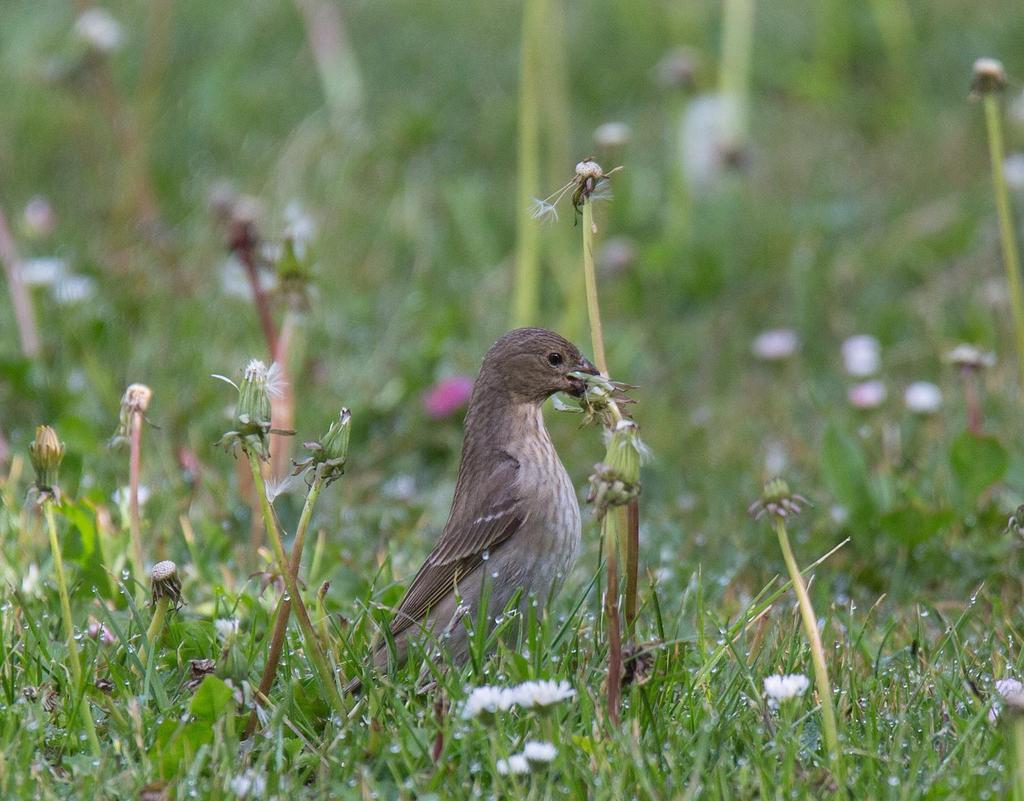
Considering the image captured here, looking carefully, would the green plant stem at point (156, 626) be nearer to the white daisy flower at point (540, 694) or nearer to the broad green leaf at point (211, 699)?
the broad green leaf at point (211, 699)

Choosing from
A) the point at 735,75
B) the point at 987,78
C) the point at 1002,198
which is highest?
the point at 735,75

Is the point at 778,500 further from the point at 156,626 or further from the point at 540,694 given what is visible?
the point at 156,626

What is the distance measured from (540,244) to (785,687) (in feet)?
12.2

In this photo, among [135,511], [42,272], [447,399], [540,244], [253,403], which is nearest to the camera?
[253,403]

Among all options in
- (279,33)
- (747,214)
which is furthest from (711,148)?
(279,33)

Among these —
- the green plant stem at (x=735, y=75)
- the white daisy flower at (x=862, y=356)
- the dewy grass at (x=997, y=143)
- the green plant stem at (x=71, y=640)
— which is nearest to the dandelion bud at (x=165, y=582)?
the green plant stem at (x=71, y=640)

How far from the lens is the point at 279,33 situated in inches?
334

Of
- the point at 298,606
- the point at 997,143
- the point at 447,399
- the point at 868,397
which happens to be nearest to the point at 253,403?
the point at 298,606

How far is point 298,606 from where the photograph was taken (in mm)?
2869

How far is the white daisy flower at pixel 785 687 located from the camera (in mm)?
2826

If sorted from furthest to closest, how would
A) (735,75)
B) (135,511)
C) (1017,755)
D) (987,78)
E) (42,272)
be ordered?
(735,75) → (42,272) → (987,78) → (135,511) → (1017,755)

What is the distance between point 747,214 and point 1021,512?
408cm

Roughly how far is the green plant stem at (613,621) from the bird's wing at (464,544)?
0.68 m

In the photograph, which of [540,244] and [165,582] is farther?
[540,244]
